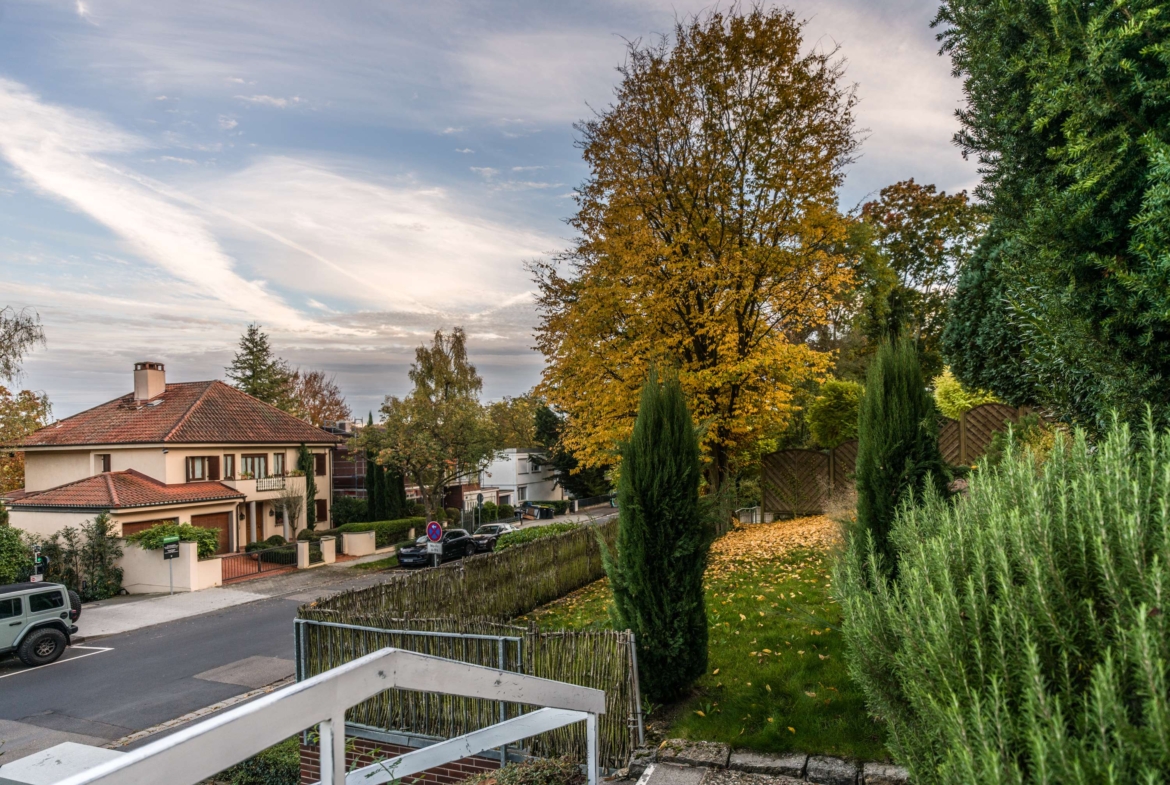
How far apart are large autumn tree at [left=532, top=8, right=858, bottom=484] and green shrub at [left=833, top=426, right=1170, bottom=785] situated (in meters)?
12.0

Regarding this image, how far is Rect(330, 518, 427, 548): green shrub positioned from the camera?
3067 cm

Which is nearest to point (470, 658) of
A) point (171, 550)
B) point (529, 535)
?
point (529, 535)

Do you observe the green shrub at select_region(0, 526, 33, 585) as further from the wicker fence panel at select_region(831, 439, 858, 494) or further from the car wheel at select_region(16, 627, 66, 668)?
the wicker fence panel at select_region(831, 439, 858, 494)

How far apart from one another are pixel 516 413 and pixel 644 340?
4391 centimetres

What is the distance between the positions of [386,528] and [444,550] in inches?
325

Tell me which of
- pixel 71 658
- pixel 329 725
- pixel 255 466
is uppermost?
pixel 255 466

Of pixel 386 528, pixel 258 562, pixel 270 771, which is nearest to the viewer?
pixel 270 771

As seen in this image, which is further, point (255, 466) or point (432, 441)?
point (432, 441)

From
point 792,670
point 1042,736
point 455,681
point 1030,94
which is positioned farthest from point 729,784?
point 1030,94

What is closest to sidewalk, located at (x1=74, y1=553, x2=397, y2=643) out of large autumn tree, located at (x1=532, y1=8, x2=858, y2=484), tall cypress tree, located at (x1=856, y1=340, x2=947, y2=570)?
large autumn tree, located at (x1=532, y1=8, x2=858, y2=484)

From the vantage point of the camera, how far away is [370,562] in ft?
87.6

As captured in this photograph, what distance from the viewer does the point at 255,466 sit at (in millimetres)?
30250

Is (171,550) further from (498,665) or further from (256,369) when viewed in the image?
(256,369)

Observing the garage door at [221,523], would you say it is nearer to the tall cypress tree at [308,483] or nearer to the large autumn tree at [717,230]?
the tall cypress tree at [308,483]
